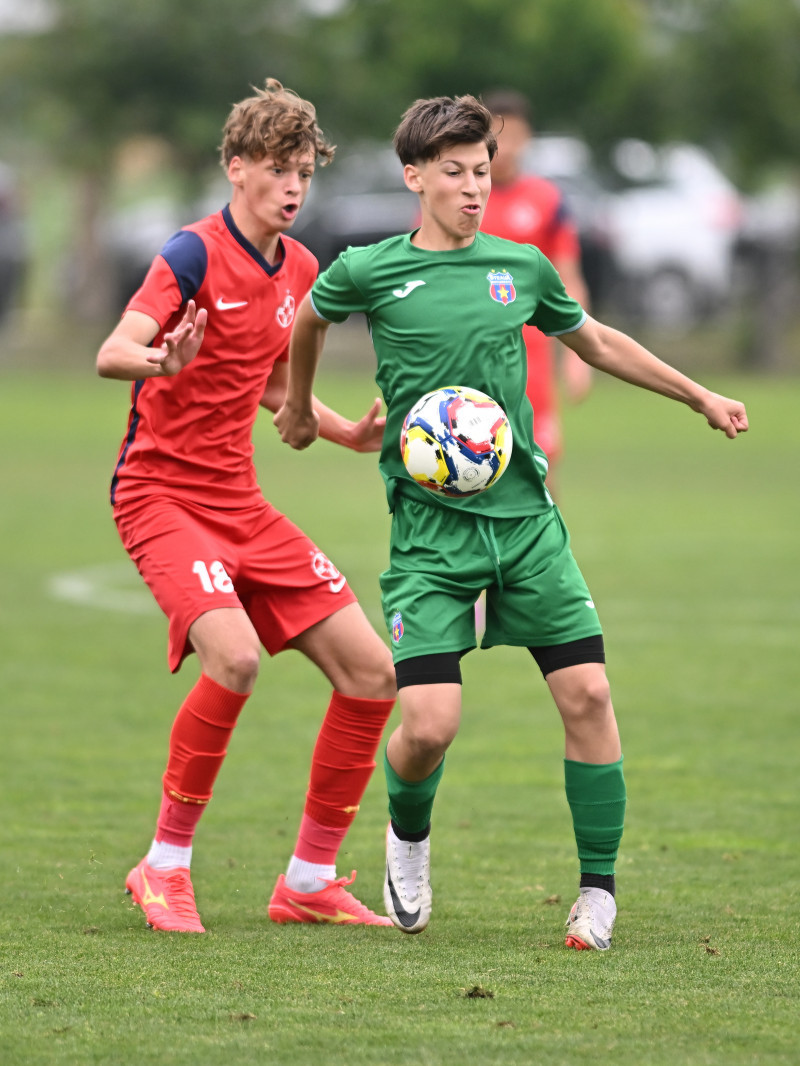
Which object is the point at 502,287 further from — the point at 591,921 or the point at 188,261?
the point at 591,921

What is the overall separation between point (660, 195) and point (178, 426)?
23.9 meters

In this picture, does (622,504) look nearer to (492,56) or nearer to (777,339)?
(777,339)

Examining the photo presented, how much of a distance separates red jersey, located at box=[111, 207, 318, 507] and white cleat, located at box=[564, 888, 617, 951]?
5.19 ft

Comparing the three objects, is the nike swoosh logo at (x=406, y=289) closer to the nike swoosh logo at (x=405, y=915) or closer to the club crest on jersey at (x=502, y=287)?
the club crest on jersey at (x=502, y=287)

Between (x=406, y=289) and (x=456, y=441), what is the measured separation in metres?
0.46

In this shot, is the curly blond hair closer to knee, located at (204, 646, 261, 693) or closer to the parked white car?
knee, located at (204, 646, 261, 693)

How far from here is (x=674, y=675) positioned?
8844 millimetres

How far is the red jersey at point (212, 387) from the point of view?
5.23 metres

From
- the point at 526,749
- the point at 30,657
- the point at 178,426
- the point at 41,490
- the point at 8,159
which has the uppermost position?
the point at 178,426

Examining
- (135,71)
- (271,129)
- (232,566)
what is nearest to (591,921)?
(232,566)

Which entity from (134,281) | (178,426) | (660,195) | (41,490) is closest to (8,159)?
(134,281)

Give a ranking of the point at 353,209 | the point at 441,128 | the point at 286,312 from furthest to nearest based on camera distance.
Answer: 1. the point at 353,209
2. the point at 286,312
3. the point at 441,128

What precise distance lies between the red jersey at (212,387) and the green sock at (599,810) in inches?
53.8

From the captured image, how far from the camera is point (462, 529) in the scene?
471cm
